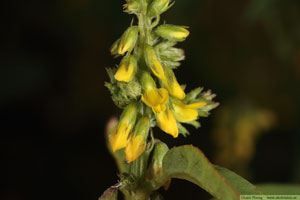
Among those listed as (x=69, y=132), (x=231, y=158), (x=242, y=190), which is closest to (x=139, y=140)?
(x=242, y=190)

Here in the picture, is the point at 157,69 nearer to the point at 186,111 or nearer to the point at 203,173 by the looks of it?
the point at 186,111

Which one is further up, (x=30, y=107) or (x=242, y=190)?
(x=242, y=190)

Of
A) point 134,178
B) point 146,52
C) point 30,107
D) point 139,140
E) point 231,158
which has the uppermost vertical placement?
point 146,52

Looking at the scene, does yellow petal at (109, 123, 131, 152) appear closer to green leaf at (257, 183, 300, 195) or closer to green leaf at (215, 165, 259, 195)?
green leaf at (215, 165, 259, 195)

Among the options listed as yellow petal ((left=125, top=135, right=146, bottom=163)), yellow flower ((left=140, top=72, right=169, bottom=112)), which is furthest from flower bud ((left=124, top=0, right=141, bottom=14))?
yellow petal ((left=125, top=135, right=146, bottom=163))

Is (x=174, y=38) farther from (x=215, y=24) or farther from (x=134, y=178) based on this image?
Answer: (x=215, y=24)

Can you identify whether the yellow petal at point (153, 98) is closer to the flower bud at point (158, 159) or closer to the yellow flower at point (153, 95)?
the yellow flower at point (153, 95)
